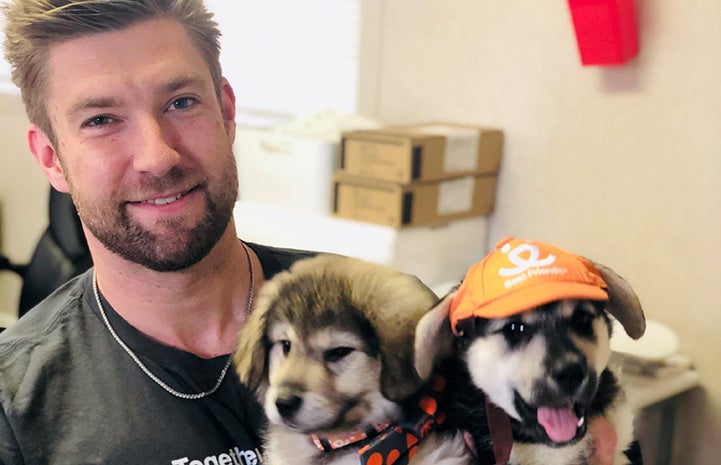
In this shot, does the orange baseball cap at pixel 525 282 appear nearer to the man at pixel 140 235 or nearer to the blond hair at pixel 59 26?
the man at pixel 140 235

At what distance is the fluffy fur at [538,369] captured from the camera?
1.92ft

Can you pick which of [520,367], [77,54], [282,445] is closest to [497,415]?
[520,367]

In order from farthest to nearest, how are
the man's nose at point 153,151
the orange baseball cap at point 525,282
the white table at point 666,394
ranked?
the white table at point 666,394 → the man's nose at point 153,151 → the orange baseball cap at point 525,282

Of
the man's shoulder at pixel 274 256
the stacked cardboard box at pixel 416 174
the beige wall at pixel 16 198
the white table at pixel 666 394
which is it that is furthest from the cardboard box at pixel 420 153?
the beige wall at pixel 16 198

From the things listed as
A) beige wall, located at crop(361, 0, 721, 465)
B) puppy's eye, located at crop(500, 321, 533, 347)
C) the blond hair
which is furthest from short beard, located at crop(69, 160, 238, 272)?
beige wall, located at crop(361, 0, 721, 465)

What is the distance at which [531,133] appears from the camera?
76.5 inches

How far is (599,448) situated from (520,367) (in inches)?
4.3

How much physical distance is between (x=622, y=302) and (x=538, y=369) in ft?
0.36

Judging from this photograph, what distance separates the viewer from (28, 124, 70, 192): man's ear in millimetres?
880

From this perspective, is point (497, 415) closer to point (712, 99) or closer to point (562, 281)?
point (562, 281)

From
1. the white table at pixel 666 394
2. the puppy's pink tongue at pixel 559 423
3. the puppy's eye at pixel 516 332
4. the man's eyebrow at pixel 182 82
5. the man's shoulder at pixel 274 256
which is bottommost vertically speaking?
the white table at pixel 666 394

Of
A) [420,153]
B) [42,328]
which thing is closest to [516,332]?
[42,328]

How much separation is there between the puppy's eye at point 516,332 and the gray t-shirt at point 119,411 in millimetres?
270

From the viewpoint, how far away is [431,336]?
0.62 metres
